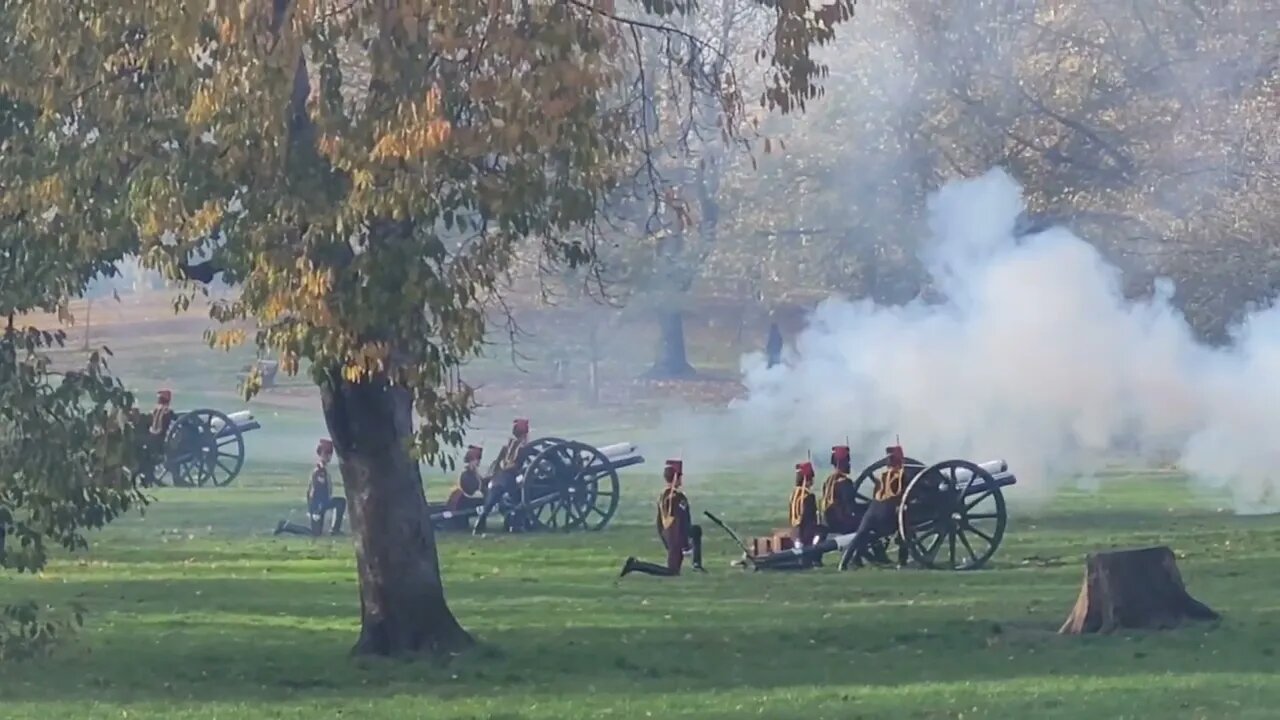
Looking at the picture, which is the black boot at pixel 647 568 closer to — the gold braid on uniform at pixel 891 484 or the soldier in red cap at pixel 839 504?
the soldier in red cap at pixel 839 504

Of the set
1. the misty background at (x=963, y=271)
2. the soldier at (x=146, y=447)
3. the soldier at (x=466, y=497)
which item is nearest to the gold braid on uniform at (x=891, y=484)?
the misty background at (x=963, y=271)

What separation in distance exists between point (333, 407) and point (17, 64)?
3.64m

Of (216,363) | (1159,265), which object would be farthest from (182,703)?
(216,363)

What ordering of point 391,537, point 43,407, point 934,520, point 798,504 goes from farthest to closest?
point 798,504 → point 934,520 → point 391,537 → point 43,407

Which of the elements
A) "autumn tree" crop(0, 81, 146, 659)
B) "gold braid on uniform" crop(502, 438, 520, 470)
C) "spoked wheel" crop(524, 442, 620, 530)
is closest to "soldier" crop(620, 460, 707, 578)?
"spoked wheel" crop(524, 442, 620, 530)

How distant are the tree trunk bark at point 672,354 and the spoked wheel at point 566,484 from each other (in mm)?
30197

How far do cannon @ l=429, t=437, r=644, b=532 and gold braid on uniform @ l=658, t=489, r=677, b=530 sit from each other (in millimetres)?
5715

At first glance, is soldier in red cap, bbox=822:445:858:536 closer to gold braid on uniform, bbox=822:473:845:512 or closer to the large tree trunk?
gold braid on uniform, bbox=822:473:845:512

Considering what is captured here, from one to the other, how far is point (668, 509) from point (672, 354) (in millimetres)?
37489

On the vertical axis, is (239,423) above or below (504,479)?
above

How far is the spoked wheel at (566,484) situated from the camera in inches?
1112

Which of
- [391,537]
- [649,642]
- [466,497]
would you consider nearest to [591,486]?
[466,497]

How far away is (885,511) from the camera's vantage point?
2280cm

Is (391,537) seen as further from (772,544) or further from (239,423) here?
(239,423)
